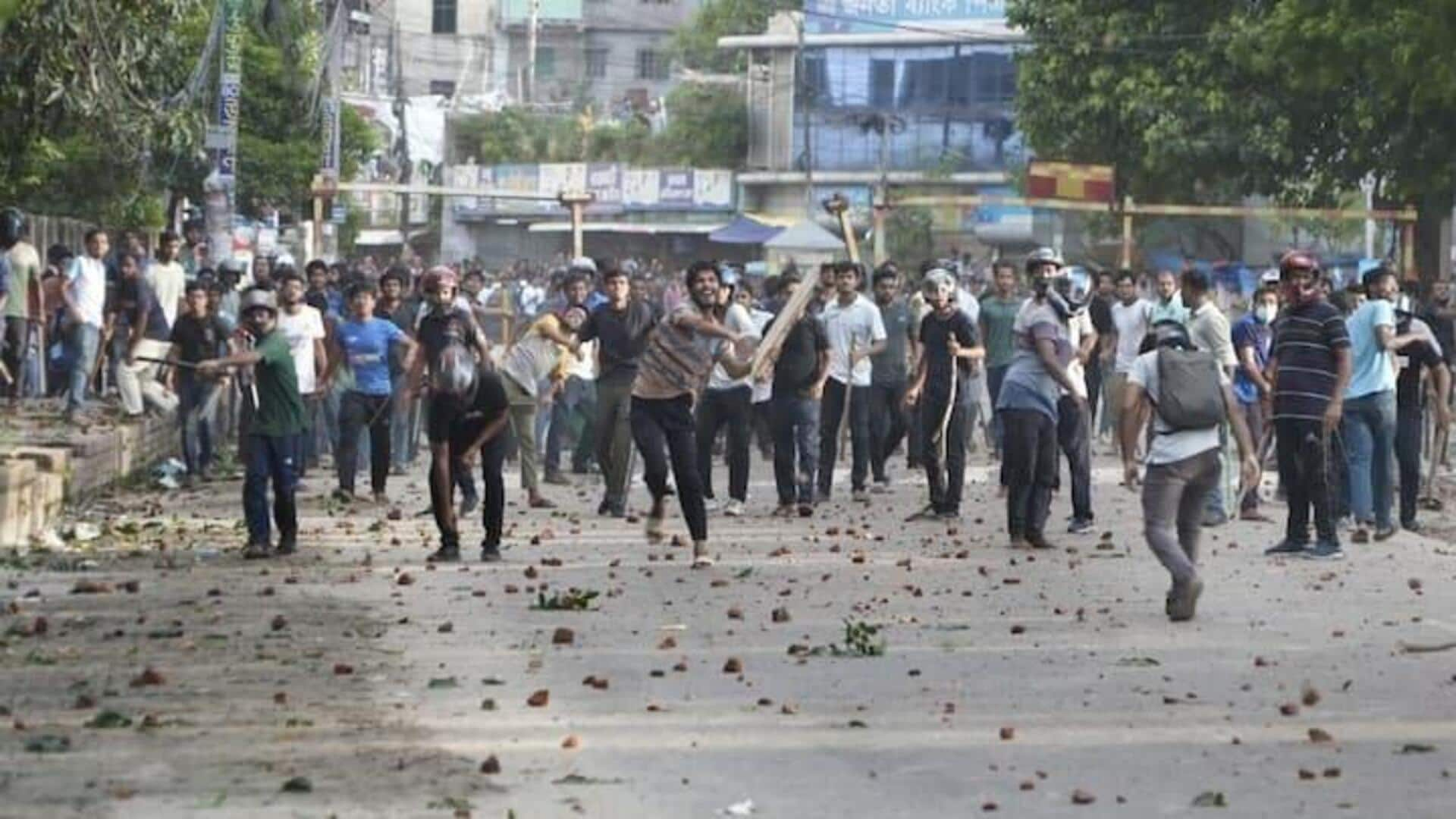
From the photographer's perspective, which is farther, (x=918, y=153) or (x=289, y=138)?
(x=918, y=153)

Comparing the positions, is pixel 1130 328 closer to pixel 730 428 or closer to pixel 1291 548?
pixel 730 428

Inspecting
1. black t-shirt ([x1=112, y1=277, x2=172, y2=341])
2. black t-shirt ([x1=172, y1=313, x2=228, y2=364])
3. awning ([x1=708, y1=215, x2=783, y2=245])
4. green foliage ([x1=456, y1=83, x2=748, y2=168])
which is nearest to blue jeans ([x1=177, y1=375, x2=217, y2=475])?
black t-shirt ([x1=172, y1=313, x2=228, y2=364])

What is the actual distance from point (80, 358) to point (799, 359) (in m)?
6.95

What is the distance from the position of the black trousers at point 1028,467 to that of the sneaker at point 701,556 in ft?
7.57

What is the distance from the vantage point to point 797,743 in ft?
32.2

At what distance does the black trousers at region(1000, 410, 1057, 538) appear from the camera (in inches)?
688

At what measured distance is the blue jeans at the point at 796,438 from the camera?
67.2 ft

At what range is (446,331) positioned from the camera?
1680 centimetres

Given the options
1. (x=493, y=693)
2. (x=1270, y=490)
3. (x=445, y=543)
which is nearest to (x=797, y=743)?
(x=493, y=693)

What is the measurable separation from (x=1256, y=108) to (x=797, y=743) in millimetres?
34318

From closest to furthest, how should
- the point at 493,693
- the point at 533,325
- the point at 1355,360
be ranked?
the point at 493,693 < the point at 1355,360 < the point at 533,325

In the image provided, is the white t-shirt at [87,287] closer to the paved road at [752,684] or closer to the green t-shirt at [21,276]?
the green t-shirt at [21,276]

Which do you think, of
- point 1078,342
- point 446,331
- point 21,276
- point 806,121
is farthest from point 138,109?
point 806,121

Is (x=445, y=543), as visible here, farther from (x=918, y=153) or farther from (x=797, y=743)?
(x=918, y=153)
